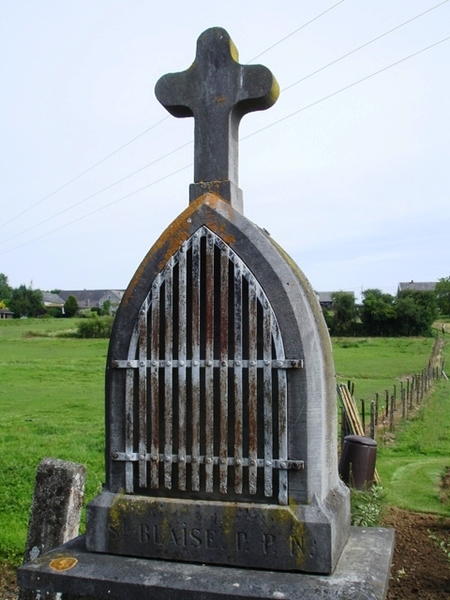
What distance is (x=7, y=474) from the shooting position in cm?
1055

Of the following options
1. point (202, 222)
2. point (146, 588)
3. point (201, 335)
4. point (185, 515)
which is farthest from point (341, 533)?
point (202, 222)

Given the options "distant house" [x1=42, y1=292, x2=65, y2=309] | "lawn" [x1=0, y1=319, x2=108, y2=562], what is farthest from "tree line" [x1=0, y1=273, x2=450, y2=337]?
"distant house" [x1=42, y1=292, x2=65, y2=309]

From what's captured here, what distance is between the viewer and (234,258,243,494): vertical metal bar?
3.53 m

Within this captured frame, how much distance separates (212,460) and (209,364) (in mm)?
519

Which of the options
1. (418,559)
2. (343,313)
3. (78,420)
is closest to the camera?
(418,559)

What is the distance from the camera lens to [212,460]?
3572 millimetres

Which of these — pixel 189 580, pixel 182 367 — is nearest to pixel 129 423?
pixel 182 367

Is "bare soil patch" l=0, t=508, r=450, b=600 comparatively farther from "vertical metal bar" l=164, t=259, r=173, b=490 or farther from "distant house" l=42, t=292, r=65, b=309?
"distant house" l=42, t=292, r=65, b=309

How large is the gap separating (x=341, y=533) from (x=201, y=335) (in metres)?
1.34

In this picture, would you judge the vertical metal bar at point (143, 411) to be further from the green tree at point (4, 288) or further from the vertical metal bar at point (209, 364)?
the green tree at point (4, 288)

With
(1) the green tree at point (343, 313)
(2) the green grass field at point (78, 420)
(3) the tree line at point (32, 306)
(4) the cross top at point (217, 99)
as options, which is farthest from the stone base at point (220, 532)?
(3) the tree line at point (32, 306)

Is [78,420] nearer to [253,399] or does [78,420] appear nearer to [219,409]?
[219,409]

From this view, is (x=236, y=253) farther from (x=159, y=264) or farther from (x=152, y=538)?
(x=152, y=538)

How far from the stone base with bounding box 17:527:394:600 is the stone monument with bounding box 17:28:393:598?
15 mm
